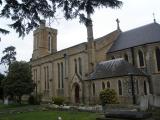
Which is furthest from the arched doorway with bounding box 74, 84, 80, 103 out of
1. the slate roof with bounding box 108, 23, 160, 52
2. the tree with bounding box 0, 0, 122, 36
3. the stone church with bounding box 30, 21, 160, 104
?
the tree with bounding box 0, 0, 122, 36

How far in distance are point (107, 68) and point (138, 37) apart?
7.98 meters

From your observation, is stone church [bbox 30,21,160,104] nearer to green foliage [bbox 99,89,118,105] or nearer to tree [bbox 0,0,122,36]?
green foliage [bbox 99,89,118,105]

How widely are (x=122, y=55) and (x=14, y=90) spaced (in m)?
19.7

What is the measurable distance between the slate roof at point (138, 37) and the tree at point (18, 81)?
1603 centimetres

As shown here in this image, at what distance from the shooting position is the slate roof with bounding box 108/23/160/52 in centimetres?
3283

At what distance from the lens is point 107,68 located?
3238 centimetres

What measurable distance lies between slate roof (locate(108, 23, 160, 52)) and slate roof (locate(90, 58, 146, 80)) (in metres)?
4.31

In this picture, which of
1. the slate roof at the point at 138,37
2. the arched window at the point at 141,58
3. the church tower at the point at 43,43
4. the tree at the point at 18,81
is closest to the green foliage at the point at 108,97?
the arched window at the point at 141,58

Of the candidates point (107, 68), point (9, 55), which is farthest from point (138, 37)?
point (9, 55)

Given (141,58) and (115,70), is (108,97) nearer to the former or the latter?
(115,70)

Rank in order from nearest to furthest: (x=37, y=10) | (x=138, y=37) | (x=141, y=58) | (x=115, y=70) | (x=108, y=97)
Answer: (x=37, y=10) < (x=108, y=97) < (x=115, y=70) < (x=141, y=58) < (x=138, y=37)

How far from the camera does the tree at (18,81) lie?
37.3 metres

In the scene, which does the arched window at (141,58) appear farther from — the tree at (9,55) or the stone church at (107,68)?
the tree at (9,55)

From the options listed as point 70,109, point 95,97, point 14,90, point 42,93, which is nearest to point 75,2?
point 70,109
